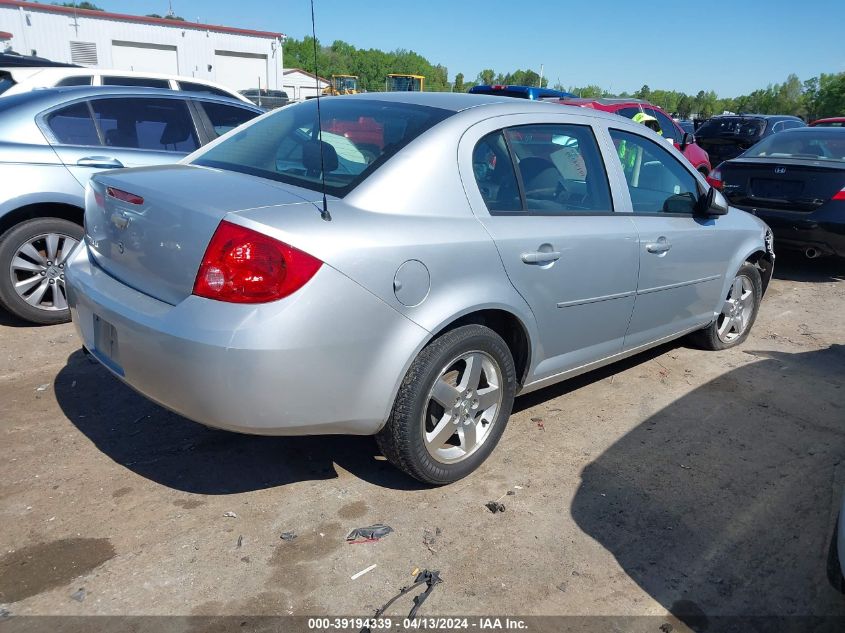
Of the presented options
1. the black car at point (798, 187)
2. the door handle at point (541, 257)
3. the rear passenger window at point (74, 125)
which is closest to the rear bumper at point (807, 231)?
the black car at point (798, 187)

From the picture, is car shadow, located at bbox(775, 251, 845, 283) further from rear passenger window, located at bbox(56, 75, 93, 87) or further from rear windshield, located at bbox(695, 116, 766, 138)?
rear passenger window, located at bbox(56, 75, 93, 87)

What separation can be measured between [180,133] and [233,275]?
3.65m

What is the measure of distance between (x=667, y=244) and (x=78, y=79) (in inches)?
275

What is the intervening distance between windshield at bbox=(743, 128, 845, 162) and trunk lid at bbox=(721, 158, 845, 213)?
0.92 ft

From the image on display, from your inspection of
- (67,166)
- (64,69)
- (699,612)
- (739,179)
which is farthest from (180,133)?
(739,179)

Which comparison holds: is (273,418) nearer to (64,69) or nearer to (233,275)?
(233,275)

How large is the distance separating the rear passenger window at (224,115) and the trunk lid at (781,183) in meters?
5.11

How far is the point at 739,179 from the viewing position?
A: 7543mm

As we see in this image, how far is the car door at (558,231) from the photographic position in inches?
123

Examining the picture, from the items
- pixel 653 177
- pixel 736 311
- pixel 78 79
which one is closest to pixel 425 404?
pixel 653 177

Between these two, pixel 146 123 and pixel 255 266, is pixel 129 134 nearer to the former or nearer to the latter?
pixel 146 123

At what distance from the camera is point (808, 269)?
26.9 feet

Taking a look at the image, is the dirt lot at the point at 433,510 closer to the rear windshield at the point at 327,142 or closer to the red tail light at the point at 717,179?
the rear windshield at the point at 327,142

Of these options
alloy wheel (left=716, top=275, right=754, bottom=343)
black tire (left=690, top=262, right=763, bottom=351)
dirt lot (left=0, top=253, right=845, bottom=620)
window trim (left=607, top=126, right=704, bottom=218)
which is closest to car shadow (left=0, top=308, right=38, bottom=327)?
dirt lot (left=0, top=253, right=845, bottom=620)
